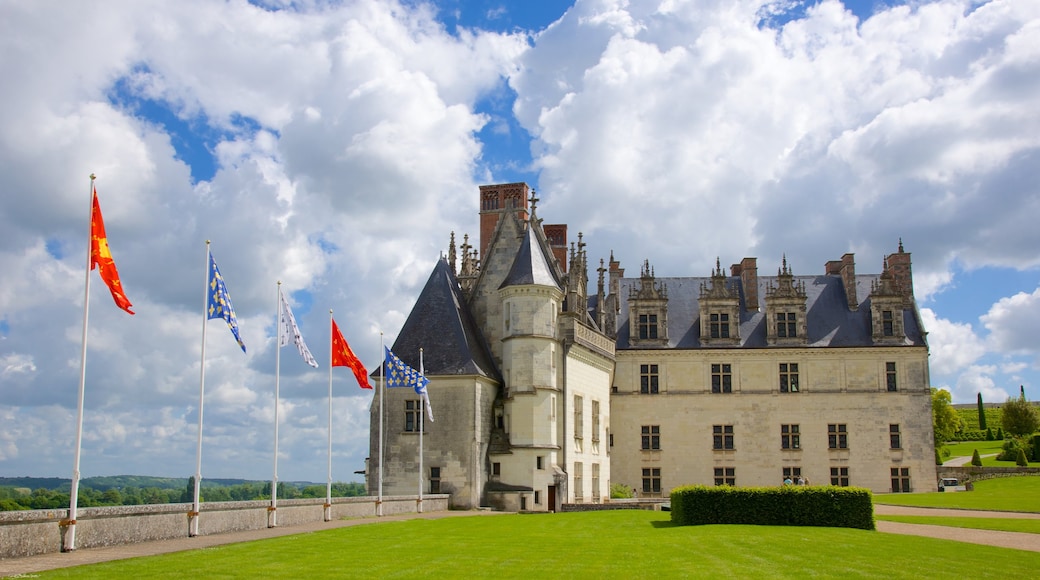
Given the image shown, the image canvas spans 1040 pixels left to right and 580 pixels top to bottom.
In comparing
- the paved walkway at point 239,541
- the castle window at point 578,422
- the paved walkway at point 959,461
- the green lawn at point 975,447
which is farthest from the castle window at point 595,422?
the green lawn at point 975,447

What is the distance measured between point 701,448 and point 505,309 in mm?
16386

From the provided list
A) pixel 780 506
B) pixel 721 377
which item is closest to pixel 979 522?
pixel 780 506

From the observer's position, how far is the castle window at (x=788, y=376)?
50688mm

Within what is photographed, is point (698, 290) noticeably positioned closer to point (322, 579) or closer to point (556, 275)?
point (556, 275)

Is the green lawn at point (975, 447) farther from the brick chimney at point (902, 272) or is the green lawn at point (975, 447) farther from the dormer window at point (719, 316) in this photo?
the dormer window at point (719, 316)

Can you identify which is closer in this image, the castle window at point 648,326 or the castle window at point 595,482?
the castle window at point 595,482

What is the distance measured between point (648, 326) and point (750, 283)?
→ 6687 millimetres

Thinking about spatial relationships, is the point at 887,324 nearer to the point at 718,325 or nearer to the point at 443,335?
the point at 718,325

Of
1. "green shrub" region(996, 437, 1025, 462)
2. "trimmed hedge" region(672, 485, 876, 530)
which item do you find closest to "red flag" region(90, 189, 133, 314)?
"trimmed hedge" region(672, 485, 876, 530)

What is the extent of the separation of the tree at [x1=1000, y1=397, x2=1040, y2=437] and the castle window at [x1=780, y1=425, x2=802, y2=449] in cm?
3601

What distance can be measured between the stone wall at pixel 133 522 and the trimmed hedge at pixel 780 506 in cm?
1023

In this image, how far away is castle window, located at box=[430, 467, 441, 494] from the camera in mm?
37531

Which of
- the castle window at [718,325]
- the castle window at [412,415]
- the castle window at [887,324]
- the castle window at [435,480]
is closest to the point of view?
the castle window at [435,480]

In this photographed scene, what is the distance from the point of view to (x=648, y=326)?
5156 cm
